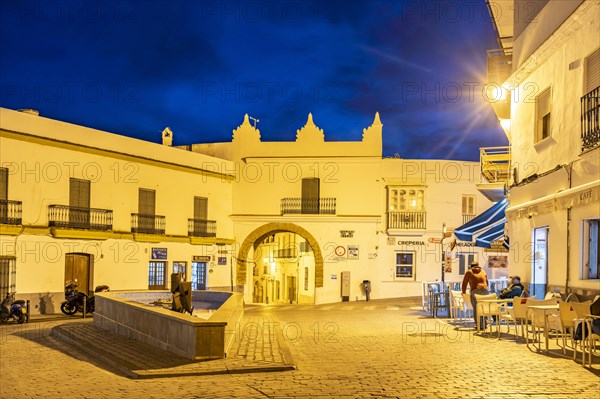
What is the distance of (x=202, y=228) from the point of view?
33688 millimetres

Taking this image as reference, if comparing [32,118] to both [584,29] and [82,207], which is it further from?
[584,29]

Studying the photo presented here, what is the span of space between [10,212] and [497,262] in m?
24.6

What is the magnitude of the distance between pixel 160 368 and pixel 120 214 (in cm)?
1966

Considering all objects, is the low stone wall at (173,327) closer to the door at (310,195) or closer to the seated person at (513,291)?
the seated person at (513,291)

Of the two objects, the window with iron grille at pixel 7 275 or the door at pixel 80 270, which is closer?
the window with iron grille at pixel 7 275

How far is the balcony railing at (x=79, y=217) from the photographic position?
2569 cm

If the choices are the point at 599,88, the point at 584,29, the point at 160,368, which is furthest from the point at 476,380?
the point at 584,29

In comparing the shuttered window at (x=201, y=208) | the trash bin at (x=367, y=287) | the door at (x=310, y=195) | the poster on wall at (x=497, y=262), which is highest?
the door at (x=310, y=195)

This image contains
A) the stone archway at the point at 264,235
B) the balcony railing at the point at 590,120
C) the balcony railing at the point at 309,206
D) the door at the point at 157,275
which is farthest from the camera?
the balcony railing at the point at 309,206

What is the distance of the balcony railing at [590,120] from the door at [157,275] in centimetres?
2171

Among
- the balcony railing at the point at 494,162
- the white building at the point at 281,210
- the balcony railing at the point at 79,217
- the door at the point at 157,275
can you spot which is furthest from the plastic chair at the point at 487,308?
the door at the point at 157,275

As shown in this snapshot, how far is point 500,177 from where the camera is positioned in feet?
77.0

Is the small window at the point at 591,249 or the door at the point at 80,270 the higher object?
the small window at the point at 591,249

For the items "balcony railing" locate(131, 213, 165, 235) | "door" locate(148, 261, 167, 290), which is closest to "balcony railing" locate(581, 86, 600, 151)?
"balcony railing" locate(131, 213, 165, 235)
